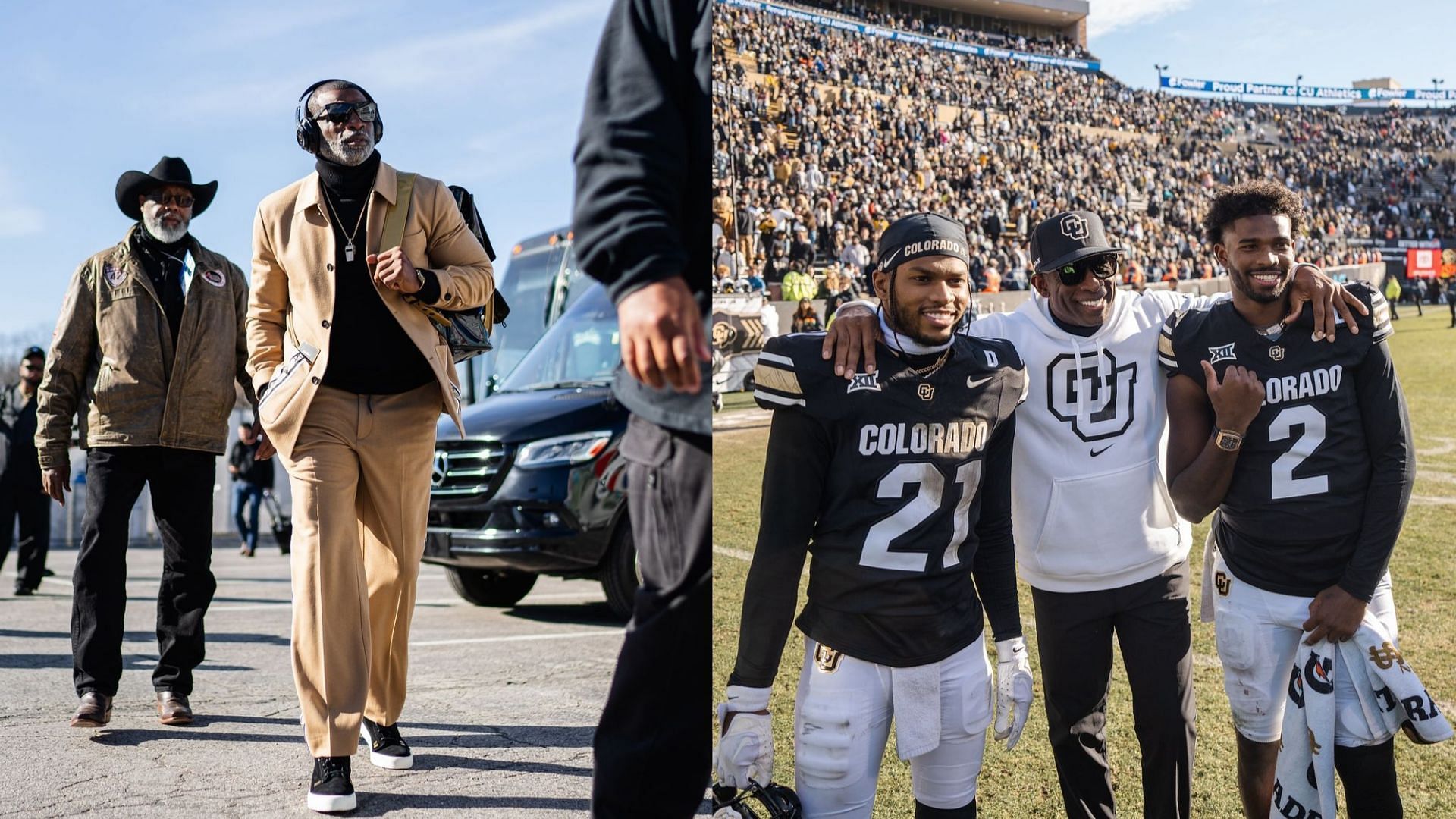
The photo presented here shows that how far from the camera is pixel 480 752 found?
129 inches

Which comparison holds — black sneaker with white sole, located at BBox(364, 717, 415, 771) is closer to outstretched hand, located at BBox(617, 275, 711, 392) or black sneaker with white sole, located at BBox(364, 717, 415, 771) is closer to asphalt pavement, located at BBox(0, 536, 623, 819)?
asphalt pavement, located at BBox(0, 536, 623, 819)

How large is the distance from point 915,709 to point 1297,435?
3.41 feet

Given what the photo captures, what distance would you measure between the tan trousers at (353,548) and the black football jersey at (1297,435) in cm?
190

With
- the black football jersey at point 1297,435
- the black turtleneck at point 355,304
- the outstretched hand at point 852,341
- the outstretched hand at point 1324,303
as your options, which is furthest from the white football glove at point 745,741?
the outstretched hand at point 1324,303

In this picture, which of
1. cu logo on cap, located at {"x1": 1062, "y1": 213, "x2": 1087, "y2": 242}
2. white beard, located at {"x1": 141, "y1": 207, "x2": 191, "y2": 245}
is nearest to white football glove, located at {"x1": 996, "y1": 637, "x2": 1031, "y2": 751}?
cu logo on cap, located at {"x1": 1062, "y1": 213, "x2": 1087, "y2": 242}

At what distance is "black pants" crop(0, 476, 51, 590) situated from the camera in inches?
316

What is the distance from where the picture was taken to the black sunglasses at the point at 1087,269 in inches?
96.3

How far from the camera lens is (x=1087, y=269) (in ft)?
8.03

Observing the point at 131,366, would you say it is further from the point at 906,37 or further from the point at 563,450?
the point at 906,37

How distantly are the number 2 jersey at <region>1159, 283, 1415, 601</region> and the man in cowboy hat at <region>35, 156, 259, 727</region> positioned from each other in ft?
9.59

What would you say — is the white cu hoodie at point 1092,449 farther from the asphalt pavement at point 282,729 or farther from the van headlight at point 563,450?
the van headlight at point 563,450

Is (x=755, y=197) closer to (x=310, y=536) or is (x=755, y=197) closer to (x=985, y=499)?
(x=985, y=499)

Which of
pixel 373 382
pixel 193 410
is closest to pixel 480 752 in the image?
pixel 373 382

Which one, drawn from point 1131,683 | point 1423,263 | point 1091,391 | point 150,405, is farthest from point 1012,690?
point 150,405
